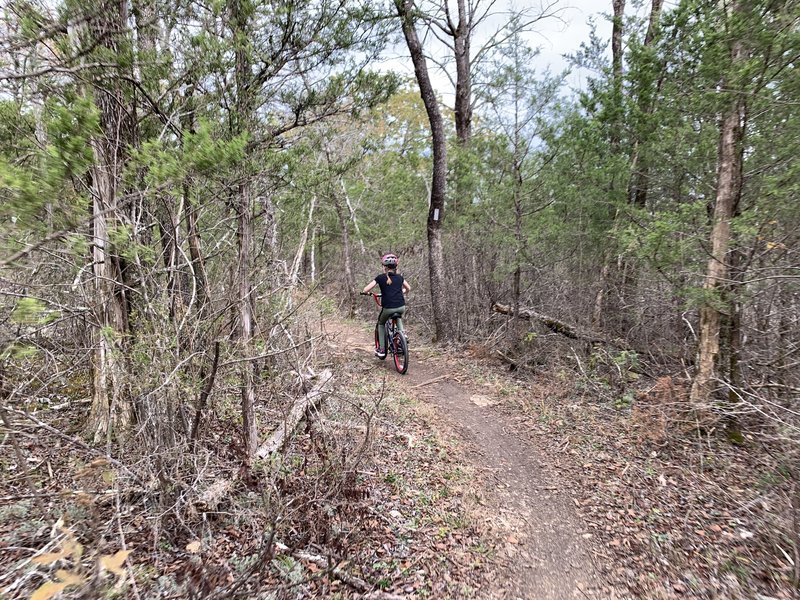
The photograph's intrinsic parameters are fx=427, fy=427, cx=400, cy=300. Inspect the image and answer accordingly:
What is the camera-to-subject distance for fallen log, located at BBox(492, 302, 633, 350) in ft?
24.8

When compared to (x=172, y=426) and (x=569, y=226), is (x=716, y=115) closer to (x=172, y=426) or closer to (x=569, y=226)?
(x=569, y=226)

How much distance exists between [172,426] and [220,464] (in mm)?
731

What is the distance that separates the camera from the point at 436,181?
928cm

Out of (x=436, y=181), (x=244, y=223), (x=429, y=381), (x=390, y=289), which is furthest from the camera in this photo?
(x=436, y=181)

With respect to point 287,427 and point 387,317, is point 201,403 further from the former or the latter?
point 387,317

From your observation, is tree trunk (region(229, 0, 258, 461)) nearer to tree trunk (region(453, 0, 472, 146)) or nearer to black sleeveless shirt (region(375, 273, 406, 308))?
black sleeveless shirt (region(375, 273, 406, 308))

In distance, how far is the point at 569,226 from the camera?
8273 mm

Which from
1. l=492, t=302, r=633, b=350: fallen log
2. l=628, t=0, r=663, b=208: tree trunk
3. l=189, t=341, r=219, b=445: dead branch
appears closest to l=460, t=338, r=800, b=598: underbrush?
l=492, t=302, r=633, b=350: fallen log

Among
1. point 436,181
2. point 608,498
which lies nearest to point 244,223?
point 608,498

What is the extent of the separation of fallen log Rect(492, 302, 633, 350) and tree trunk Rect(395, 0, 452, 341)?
1.56 meters

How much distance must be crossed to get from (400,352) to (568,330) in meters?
3.20

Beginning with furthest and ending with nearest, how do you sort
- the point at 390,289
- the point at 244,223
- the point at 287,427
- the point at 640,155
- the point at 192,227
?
the point at 390,289 → the point at 640,155 → the point at 287,427 → the point at 244,223 → the point at 192,227

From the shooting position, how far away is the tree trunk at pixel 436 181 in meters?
8.75

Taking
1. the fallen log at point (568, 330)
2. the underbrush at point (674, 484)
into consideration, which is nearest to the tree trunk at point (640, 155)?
the fallen log at point (568, 330)
